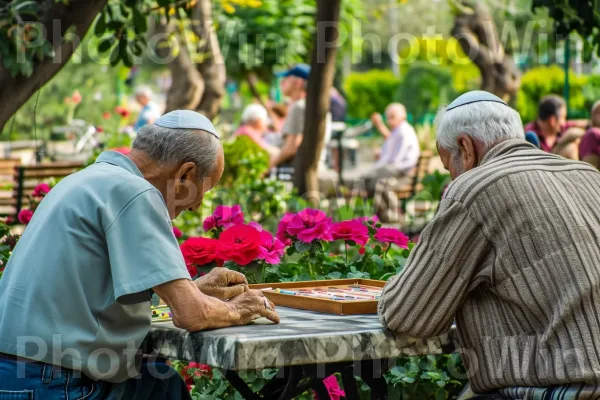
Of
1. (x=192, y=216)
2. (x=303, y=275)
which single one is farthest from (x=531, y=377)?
(x=192, y=216)

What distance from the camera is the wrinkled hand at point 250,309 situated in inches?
116

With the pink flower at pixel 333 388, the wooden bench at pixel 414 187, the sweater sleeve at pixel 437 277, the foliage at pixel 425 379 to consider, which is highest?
the sweater sleeve at pixel 437 277

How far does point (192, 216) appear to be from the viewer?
899 centimetres

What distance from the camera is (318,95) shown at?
30.0 ft

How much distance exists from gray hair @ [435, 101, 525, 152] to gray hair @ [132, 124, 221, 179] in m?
0.72

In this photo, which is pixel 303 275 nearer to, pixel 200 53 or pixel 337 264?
pixel 337 264

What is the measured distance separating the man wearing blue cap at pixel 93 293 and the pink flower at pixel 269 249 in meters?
0.88

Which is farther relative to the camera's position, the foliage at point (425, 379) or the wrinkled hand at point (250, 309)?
the foliage at point (425, 379)

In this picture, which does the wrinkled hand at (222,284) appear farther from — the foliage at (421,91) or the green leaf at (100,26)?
the foliage at (421,91)

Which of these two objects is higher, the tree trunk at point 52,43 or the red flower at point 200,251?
the tree trunk at point 52,43

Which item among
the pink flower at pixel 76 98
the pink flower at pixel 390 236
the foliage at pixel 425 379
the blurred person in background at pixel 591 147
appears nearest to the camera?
the foliage at pixel 425 379

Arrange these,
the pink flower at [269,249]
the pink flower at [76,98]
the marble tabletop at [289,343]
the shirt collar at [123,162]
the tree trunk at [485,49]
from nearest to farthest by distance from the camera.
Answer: the marble tabletop at [289,343]
the shirt collar at [123,162]
the pink flower at [269,249]
the tree trunk at [485,49]
the pink flower at [76,98]

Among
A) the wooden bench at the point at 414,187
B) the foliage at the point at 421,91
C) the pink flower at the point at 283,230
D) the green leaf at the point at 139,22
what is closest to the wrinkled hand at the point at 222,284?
the pink flower at the point at 283,230

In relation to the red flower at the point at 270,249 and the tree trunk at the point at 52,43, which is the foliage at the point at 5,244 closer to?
the tree trunk at the point at 52,43
